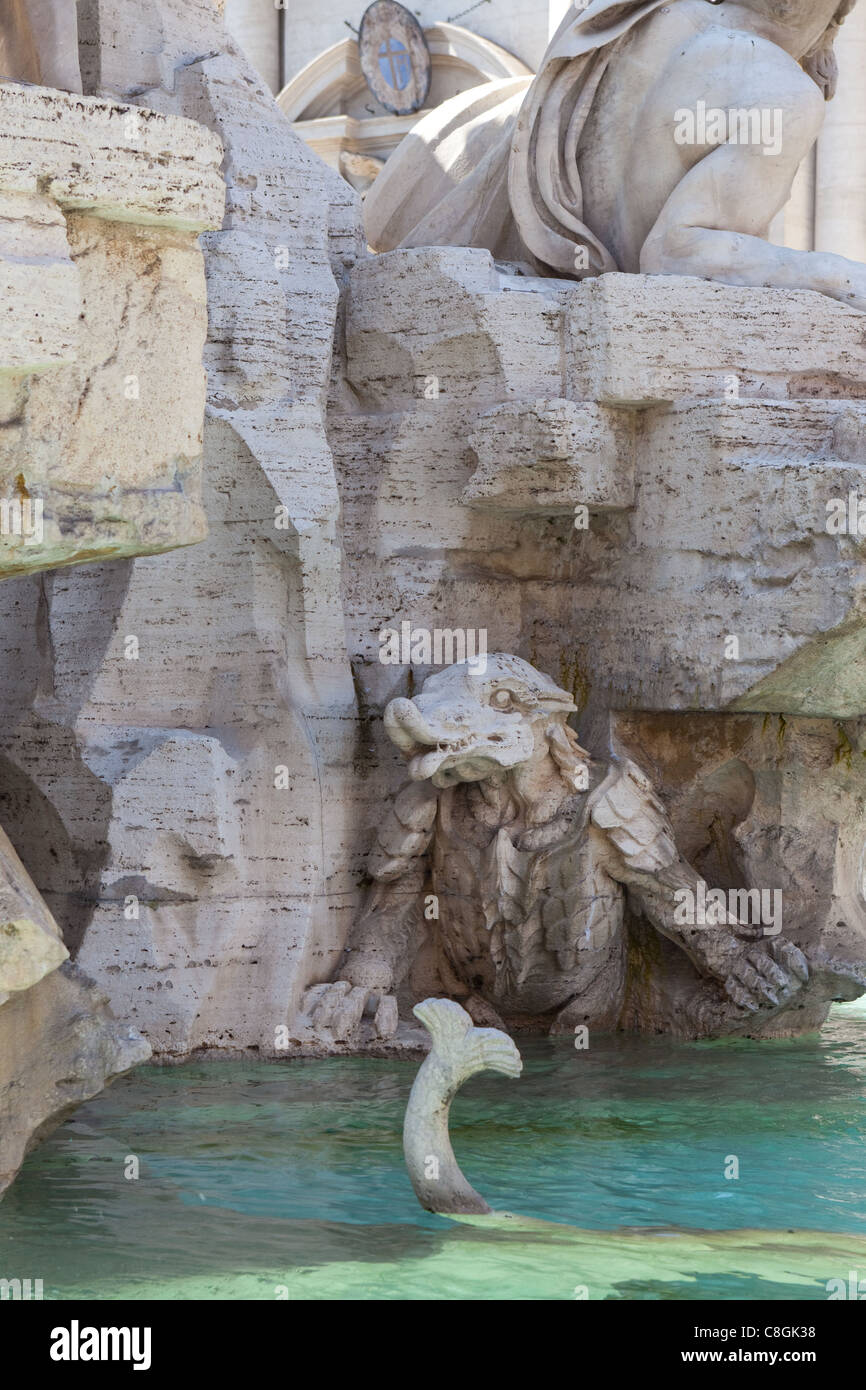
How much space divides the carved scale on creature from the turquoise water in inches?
9.1

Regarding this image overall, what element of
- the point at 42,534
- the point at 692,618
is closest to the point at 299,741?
the point at 692,618

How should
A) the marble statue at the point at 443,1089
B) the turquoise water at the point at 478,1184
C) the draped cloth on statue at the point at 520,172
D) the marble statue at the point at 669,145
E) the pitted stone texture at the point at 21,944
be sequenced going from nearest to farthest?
1. the turquoise water at the point at 478,1184
2. the pitted stone texture at the point at 21,944
3. the marble statue at the point at 443,1089
4. the marble statue at the point at 669,145
5. the draped cloth on statue at the point at 520,172

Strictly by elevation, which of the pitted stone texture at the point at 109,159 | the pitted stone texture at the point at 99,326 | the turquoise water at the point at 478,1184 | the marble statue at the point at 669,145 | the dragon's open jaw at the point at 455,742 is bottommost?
the turquoise water at the point at 478,1184

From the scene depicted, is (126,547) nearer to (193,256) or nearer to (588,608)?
(193,256)

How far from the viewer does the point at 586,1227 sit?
4844mm

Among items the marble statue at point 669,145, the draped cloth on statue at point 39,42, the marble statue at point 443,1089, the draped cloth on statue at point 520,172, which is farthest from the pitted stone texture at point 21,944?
the draped cloth on statue at point 520,172

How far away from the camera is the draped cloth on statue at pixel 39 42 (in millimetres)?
6406

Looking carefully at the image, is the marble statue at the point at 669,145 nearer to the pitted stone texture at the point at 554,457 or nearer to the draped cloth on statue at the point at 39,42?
the pitted stone texture at the point at 554,457

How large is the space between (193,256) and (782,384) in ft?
9.45

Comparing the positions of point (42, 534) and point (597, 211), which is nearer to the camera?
point (42, 534)

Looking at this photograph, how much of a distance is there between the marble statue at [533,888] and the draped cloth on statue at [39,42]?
2.36 metres

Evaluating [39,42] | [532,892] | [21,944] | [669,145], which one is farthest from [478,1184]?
[669,145]

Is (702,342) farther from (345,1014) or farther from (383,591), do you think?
(345,1014)

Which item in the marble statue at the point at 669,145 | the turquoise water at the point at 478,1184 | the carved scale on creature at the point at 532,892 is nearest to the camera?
the turquoise water at the point at 478,1184
